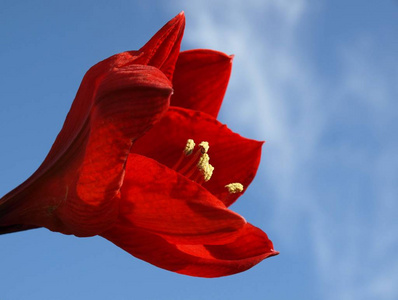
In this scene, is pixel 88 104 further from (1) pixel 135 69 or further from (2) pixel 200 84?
(2) pixel 200 84

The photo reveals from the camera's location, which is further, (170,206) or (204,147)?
(204,147)

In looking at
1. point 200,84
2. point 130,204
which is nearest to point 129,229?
point 130,204

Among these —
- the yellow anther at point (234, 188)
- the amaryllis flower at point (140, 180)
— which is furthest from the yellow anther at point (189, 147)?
the yellow anther at point (234, 188)

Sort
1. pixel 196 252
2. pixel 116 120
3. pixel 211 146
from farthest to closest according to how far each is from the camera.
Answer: pixel 211 146, pixel 196 252, pixel 116 120

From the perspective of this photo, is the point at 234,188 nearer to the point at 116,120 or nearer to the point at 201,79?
the point at 201,79

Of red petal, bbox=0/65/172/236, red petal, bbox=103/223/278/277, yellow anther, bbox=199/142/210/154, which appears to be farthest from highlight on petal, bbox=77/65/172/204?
yellow anther, bbox=199/142/210/154

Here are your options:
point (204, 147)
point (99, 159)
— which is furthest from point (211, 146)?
point (99, 159)

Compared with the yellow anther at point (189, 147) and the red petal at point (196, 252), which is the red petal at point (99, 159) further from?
the yellow anther at point (189, 147)

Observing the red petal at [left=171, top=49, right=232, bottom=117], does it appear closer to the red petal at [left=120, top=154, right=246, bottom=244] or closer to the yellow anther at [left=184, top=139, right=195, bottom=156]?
the yellow anther at [left=184, top=139, right=195, bottom=156]
